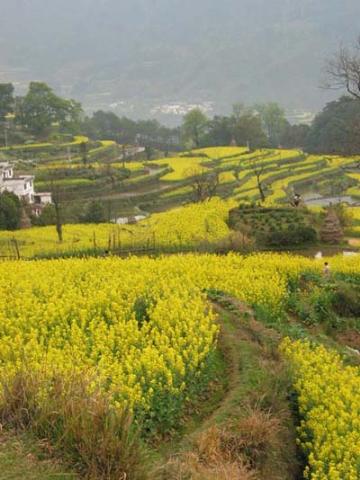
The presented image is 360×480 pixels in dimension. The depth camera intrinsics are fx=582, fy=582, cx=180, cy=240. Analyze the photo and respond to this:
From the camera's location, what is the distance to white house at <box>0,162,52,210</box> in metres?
47.0

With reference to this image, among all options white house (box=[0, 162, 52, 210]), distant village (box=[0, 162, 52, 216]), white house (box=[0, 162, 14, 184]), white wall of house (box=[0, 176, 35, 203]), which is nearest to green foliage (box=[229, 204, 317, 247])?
distant village (box=[0, 162, 52, 216])

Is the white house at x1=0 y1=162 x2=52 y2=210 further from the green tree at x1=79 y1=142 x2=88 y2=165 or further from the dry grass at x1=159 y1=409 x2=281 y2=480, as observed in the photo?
the dry grass at x1=159 y1=409 x2=281 y2=480

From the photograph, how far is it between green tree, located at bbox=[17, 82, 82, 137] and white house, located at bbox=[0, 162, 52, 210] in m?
26.5

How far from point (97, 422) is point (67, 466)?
1.60 ft

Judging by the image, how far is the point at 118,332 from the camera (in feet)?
33.3

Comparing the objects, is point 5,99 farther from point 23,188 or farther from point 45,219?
point 45,219

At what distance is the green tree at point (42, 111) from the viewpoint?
77.9 meters

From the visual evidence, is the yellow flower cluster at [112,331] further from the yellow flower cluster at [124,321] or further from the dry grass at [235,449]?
the dry grass at [235,449]

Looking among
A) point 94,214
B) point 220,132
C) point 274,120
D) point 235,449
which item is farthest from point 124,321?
point 274,120

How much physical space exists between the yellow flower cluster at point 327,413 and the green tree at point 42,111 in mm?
72741

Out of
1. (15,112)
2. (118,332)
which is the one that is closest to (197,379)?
(118,332)

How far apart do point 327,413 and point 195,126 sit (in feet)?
282

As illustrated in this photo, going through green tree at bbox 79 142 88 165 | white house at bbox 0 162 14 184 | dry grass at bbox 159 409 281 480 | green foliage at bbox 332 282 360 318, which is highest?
green tree at bbox 79 142 88 165

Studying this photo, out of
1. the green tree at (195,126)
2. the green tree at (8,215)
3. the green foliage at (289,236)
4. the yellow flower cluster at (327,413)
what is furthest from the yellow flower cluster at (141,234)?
the green tree at (195,126)
